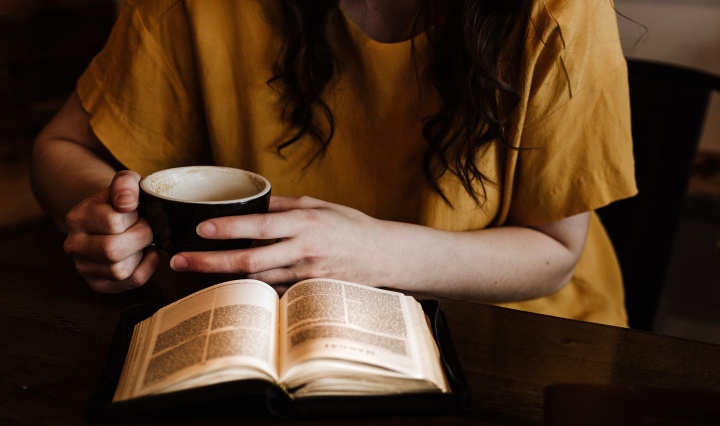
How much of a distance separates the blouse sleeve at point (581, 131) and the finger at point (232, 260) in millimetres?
387

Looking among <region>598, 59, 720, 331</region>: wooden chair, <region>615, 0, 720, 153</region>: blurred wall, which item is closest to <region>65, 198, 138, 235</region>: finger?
<region>598, 59, 720, 331</region>: wooden chair

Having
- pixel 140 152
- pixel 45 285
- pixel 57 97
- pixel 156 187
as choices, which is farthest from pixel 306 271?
pixel 57 97

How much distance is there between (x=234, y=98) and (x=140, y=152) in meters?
0.16

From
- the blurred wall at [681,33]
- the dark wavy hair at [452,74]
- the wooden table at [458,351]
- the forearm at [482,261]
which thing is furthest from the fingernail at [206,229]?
the blurred wall at [681,33]

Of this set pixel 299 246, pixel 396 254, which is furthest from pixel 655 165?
pixel 299 246

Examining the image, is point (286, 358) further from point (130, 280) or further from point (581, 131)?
point (581, 131)

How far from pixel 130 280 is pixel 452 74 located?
0.47m

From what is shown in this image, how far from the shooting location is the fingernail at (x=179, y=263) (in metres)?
0.68

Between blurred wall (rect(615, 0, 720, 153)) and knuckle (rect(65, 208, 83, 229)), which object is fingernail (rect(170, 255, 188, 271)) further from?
blurred wall (rect(615, 0, 720, 153))

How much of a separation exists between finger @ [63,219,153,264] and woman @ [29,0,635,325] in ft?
0.42

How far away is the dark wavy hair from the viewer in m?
0.87

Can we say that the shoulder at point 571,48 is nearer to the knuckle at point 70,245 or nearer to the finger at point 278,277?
the finger at point 278,277

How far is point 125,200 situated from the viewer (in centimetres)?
68

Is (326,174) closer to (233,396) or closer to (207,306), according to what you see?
(207,306)
